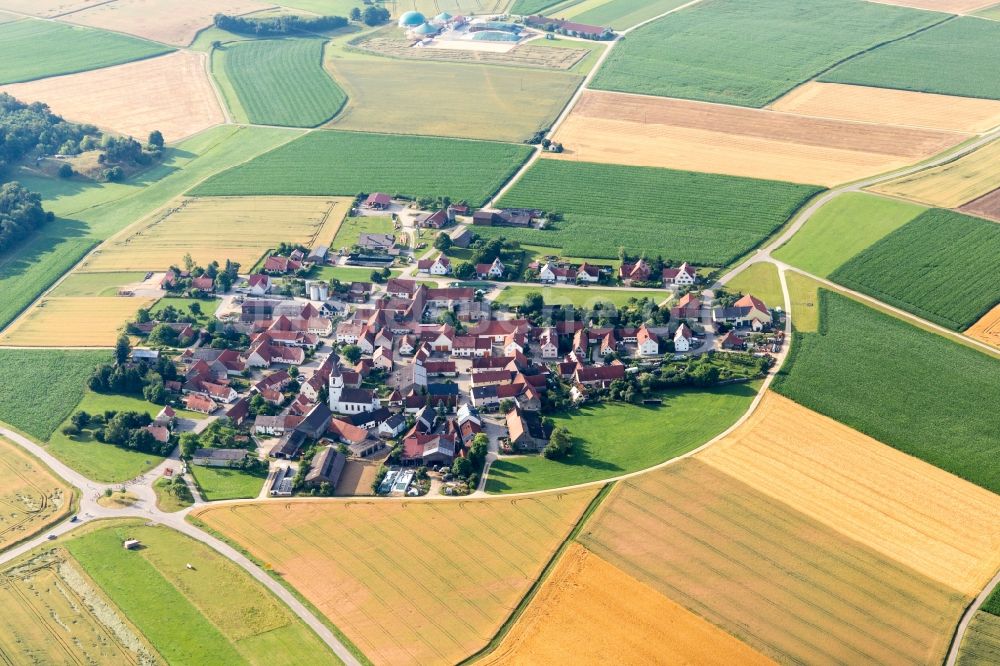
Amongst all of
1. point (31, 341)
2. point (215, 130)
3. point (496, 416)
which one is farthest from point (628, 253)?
point (215, 130)

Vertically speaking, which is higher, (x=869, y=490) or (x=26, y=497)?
(x=26, y=497)

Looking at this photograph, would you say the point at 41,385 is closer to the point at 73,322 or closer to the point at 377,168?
the point at 73,322

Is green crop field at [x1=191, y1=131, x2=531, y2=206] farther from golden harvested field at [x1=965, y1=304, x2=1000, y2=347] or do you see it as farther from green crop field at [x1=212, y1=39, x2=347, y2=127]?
golden harvested field at [x1=965, y1=304, x2=1000, y2=347]

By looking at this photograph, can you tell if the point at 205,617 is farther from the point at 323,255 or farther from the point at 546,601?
the point at 323,255

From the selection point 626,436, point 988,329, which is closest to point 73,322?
point 626,436

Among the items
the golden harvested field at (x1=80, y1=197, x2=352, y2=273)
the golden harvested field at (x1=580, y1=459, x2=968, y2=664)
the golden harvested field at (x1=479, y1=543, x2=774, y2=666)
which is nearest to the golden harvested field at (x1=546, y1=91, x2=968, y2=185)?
the golden harvested field at (x1=80, y1=197, x2=352, y2=273)

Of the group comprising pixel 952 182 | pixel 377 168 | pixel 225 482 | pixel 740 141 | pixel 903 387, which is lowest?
pixel 952 182
